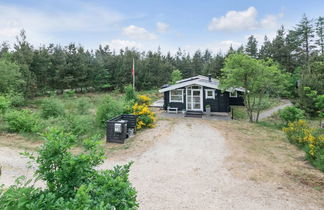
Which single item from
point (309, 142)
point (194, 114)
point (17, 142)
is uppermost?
point (194, 114)

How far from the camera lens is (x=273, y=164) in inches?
232

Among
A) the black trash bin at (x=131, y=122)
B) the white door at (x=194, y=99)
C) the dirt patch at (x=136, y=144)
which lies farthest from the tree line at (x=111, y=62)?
the dirt patch at (x=136, y=144)

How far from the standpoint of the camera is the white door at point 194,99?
14484 millimetres

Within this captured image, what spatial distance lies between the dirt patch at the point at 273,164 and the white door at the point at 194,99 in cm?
531

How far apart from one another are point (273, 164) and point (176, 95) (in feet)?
32.3

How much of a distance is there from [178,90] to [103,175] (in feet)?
43.2

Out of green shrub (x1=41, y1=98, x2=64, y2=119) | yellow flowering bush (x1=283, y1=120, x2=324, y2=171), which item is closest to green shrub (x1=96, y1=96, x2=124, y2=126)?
green shrub (x1=41, y1=98, x2=64, y2=119)

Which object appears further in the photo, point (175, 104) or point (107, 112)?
point (175, 104)

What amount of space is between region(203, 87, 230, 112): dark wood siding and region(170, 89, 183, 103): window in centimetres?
186

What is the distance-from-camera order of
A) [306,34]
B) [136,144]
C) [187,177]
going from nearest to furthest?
[187,177], [136,144], [306,34]

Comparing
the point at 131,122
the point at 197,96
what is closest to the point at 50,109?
the point at 131,122

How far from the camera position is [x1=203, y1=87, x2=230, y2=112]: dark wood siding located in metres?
14.1

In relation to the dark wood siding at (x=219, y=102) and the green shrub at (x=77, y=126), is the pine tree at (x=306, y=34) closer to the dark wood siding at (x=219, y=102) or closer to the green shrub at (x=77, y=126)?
the dark wood siding at (x=219, y=102)

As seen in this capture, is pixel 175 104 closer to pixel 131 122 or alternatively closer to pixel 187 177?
pixel 131 122
